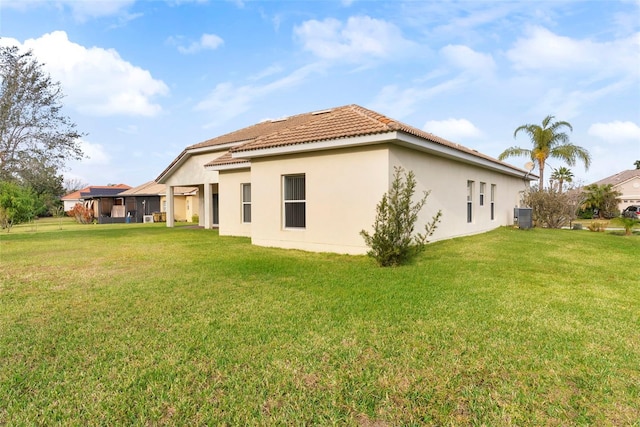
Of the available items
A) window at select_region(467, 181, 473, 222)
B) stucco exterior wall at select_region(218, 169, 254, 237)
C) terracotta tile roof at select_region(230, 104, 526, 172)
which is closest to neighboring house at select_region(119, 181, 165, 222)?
stucco exterior wall at select_region(218, 169, 254, 237)

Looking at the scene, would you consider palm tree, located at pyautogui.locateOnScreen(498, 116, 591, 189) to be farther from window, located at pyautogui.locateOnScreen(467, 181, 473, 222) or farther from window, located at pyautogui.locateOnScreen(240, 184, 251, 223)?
window, located at pyautogui.locateOnScreen(240, 184, 251, 223)

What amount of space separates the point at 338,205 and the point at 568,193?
16595 millimetres

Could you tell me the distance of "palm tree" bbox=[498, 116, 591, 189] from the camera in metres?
30.3

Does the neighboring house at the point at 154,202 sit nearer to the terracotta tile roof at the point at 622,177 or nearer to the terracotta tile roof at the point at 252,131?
the terracotta tile roof at the point at 252,131

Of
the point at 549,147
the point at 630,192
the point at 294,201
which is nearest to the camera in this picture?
the point at 294,201

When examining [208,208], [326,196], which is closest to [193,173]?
[208,208]

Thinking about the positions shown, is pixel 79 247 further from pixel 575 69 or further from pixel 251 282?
pixel 575 69

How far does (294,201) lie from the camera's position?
37.9 ft

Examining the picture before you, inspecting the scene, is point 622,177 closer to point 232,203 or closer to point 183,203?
point 232,203

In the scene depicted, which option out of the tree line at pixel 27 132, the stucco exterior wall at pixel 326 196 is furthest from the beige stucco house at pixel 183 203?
the stucco exterior wall at pixel 326 196

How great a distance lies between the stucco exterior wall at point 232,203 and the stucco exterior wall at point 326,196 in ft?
10.5

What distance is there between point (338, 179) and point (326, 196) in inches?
26.2

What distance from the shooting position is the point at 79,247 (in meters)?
12.6

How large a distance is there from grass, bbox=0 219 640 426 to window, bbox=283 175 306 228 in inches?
→ 153
